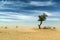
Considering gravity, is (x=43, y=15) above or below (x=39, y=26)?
above

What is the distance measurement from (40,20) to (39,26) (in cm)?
208

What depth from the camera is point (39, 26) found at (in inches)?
2430

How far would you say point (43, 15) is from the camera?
2421 inches

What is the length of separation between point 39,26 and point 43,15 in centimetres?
400

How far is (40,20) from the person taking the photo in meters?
61.6

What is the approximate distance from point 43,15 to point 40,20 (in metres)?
1.99
